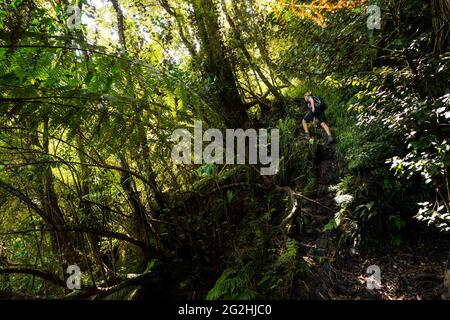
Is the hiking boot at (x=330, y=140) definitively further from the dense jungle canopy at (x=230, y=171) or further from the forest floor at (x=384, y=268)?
the forest floor at (x=384, y=268)

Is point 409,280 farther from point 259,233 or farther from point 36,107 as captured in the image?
point 36,107

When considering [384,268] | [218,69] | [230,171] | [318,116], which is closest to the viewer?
[384,268]

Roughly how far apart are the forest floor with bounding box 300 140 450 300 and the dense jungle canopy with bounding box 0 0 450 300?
2 centimetres

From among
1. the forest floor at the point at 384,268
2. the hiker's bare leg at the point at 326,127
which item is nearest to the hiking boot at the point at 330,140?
the hiker's bare leg at the point at 326,127

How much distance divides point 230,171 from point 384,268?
10.6 feet

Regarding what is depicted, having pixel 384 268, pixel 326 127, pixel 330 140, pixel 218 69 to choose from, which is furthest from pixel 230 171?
pixel 218 69

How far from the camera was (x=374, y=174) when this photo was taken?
4789mm

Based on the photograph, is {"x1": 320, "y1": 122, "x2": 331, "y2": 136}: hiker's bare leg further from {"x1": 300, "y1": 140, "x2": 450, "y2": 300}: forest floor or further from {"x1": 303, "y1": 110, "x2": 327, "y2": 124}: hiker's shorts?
{"x1": 300, "y1": 140, "x2": 450, "y2": 300}: forest floor

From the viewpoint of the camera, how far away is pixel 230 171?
604 cm

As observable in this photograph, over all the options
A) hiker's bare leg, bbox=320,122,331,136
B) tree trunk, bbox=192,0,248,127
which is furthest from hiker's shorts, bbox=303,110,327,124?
tree trunk, bbox=192,0,248,127

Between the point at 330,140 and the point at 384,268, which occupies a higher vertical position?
the point at 330,140

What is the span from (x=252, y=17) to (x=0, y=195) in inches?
321

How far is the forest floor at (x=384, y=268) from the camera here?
3.69m

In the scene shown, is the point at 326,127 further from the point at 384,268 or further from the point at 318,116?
the point at 384,268
